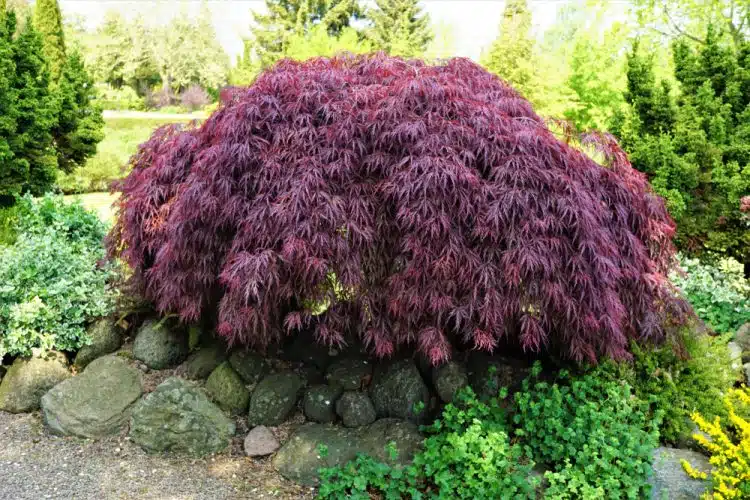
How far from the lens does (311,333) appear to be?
3.99 m

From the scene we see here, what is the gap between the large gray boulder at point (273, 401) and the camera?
12.0 ft

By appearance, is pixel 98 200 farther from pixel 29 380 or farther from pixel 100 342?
pixel 29 380

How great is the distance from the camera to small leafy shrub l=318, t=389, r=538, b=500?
9.66 feet

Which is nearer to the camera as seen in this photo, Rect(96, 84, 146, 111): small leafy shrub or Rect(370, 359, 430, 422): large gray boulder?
Rect(370, 359, 430, 422): large gray boulder

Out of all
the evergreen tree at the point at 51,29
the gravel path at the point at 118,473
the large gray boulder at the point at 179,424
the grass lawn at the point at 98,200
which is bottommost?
the grass lawn at the point at 98,200

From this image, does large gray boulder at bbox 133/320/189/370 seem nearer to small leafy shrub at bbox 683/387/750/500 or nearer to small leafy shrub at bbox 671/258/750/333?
small leafy shrub at bbox 683/387/750/500

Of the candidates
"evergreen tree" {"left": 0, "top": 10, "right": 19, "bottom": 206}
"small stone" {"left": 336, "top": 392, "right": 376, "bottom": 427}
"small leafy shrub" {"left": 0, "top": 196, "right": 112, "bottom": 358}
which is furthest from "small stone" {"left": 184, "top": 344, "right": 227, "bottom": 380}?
"evergreen tree" {"left": 0, "top": 10, "right": 19, "bottom": 206}

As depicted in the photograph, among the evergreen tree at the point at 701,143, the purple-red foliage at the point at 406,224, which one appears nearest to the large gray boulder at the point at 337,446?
the purple-red foliage at the point at 406,224

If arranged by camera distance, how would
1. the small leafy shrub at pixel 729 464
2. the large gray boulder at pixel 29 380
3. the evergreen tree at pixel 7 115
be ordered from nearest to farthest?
the small leafy shrub at pixel 729 464 → the large gray boulder at pixel 29 380 → the evergreen tree at pixel 7 115

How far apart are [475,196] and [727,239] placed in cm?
440

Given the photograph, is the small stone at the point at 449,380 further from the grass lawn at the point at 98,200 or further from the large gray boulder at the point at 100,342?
the grass lawn at the point at 98,200

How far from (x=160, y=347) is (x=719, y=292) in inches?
190

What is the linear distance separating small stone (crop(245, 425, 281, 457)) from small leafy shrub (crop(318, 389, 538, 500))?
1.53ft

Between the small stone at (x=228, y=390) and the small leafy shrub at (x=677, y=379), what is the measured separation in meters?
2.24
